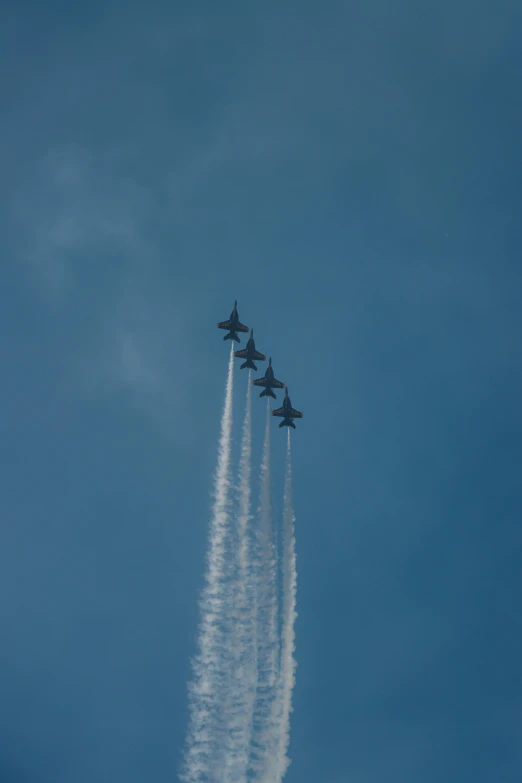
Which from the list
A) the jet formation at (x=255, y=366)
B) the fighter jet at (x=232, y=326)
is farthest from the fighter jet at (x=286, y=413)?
the fighter jet at (x=232, y=326)

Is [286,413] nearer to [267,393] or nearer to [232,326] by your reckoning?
[267,393]

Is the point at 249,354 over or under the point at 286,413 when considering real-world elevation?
over

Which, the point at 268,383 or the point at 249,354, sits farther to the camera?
the point at 268,383

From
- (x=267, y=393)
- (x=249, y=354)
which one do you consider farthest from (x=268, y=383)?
(x=249, y=354)

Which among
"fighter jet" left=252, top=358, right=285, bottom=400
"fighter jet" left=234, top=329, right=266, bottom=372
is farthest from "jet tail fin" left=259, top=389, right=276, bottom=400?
"fighter jet" left=234, top=329, right=266, bottom=372

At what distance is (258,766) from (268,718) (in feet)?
13.1

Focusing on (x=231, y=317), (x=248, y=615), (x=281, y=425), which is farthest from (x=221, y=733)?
(x=231, y=317)

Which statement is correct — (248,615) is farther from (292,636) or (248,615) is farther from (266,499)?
(266,499)

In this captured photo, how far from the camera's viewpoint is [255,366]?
115438 millimetres

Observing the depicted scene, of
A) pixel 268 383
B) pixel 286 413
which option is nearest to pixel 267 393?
pixel 268 383

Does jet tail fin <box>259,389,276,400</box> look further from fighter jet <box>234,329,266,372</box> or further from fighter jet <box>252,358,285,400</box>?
fighter jet <box>234,329,266,372</box>

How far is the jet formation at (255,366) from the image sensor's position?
377 feet

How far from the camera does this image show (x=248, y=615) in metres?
93.2

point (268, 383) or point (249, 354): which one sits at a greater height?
point (249, 354)
